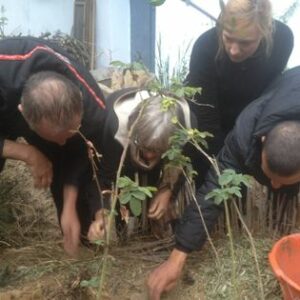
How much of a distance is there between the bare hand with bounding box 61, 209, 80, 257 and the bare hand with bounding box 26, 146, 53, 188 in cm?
16

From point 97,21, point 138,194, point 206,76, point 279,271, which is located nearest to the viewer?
point 138,194

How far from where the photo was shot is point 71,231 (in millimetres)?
2195

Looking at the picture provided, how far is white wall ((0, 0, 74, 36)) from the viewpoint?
203 inches

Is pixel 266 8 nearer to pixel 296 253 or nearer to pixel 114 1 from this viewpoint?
pixel 296 253

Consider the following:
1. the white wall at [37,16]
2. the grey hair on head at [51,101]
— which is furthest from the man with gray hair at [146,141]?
the white wall at [37,16]

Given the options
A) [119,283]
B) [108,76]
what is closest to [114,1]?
[108,76]

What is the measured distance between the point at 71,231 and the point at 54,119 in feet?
1.67

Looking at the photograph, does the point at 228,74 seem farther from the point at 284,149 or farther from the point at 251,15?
the point at 284,149

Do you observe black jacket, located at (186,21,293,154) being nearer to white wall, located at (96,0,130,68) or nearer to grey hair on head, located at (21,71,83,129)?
grey hair on head, located at (21,71,83,129)

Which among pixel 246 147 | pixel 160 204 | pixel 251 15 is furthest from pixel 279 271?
pixel 251 15

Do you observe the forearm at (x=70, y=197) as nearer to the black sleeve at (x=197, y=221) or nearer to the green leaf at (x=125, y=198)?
the black sleeve at (x=197, y=221)

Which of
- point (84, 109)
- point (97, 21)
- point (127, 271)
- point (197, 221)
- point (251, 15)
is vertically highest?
point (251, 15)

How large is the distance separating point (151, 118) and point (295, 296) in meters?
0.77

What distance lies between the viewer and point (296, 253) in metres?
1.93
